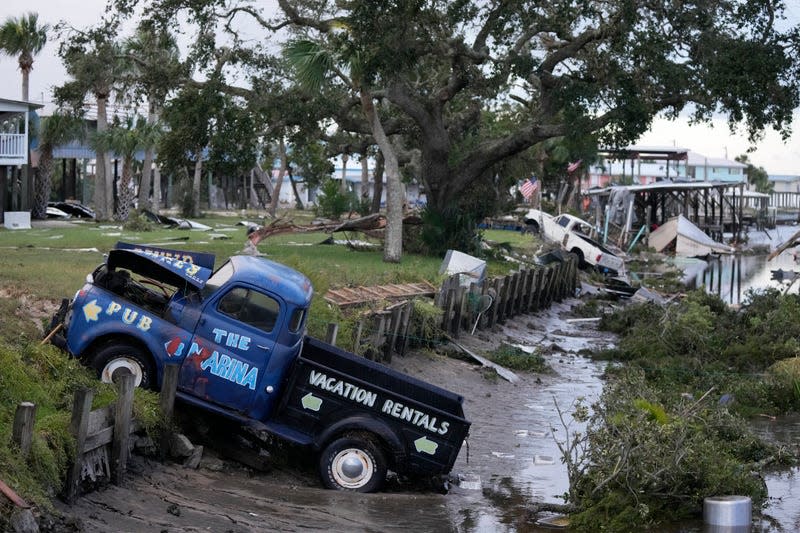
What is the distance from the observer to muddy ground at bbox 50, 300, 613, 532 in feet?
34.5

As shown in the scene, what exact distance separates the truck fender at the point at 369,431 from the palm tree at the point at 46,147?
4190 centimetres

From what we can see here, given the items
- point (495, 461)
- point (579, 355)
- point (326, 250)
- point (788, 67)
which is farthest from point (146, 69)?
point (495, 461)

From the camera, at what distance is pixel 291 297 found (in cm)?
1277

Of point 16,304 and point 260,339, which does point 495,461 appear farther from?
point 16,304

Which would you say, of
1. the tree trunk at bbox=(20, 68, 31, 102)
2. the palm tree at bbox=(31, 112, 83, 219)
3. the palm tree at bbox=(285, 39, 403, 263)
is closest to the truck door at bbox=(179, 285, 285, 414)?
the palm tree at bbox=(285, 39, 403, 263)

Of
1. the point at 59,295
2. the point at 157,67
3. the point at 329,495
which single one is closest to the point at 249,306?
the point at 329,495

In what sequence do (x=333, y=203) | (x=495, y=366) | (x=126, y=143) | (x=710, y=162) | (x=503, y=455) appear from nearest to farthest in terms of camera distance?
(x=503, y=455) < (x=495, y=366) < (x=333, y=203) < (x=126, y=143) < (x=710, y=162)

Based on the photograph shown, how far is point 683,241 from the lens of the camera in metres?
61.7

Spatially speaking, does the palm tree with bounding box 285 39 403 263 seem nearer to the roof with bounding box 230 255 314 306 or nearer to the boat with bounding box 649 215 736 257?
the roof with bounding box 230 255 314 306

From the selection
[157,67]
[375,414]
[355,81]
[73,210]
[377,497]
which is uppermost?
[157,67]

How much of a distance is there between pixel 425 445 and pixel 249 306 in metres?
2.49

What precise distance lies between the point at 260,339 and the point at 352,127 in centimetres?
2378

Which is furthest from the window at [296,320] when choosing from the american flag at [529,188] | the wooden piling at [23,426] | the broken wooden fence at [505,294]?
the american flag at [529,188]

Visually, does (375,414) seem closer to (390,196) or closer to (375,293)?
(375,293)
